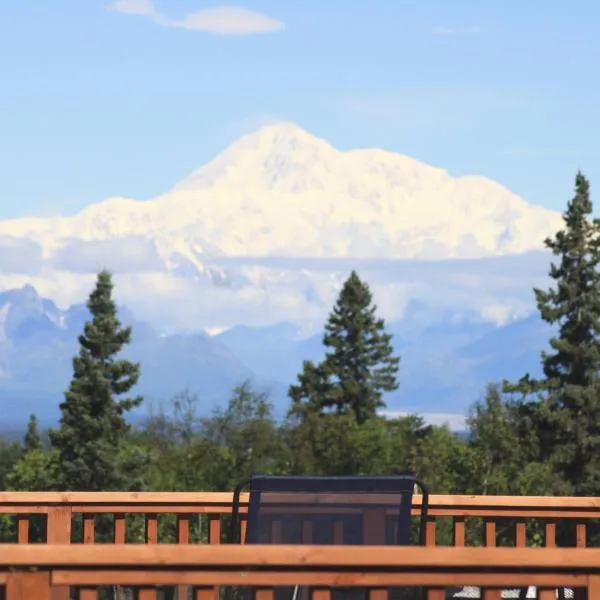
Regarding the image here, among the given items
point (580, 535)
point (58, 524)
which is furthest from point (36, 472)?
point (580, 535)

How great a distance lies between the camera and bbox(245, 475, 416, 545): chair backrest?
5.22 meters

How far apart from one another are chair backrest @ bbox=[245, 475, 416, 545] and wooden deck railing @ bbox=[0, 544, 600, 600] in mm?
1104

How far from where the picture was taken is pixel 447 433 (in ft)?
239

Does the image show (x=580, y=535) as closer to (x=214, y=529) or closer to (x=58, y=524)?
(x=214, y=529)

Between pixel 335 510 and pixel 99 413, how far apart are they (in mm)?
66116

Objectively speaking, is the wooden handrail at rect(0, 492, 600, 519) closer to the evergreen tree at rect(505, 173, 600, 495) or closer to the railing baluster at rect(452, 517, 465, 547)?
the railing baluster at rect(452, 517, 465, 547)

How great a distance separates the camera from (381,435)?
71688mm

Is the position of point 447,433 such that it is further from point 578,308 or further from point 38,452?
point 38,452

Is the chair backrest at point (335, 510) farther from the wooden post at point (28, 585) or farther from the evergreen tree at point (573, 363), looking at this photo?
the evergreen tree at point (573, 363)

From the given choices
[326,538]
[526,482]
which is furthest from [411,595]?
[526,482]

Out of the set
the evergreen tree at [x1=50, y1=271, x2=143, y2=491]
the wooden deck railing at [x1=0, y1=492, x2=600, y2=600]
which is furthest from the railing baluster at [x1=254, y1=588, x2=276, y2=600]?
the evergreen tree at [x1=50, y1=271, x2=143, y2=491]

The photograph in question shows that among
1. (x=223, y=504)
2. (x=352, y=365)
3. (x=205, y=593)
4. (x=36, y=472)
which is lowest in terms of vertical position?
(x=205, y=593)

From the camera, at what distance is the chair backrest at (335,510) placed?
206 inches

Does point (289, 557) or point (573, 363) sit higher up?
point (573, 363)
